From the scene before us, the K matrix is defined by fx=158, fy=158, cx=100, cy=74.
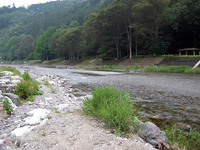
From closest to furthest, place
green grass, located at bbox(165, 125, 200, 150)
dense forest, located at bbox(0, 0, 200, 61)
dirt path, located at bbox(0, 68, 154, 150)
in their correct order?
dirt path, located at bbox(0, 68, 154, 150) → green grass, located at bbox(165, 125, 200, 150) → dense forest, located at bbox(0, 0, 200, 61)

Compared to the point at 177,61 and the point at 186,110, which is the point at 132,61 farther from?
the point at 186,110

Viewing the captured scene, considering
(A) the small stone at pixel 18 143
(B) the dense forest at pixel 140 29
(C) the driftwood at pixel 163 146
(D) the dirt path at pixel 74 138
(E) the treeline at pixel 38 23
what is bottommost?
(C) the driftwood at pixel 163 146

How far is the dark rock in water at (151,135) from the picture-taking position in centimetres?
359

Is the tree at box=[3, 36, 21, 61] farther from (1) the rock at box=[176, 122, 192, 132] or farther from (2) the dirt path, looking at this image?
(1) the rock at box=[176, 122, 192, 132]

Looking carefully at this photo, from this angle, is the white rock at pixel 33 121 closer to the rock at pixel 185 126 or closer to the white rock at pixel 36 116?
the white rock at pixel 36 116

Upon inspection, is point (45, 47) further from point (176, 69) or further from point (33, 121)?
point (33, 121)

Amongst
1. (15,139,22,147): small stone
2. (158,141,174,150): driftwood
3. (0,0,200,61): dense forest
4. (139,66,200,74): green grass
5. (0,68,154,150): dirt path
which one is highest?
(0,0,200,61): dense forest

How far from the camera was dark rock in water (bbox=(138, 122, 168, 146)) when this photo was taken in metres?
3.59

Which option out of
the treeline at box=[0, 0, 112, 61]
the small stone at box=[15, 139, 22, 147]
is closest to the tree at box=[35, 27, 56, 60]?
the treeline at box=[0, 0, 112, 61]

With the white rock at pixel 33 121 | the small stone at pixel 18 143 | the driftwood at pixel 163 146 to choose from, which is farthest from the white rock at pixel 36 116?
the driftwood at pixel 163 146

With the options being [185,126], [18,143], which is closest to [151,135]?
[185,126]

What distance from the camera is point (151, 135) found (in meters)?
3.68

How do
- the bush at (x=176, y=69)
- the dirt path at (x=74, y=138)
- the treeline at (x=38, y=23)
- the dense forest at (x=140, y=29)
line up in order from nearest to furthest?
the dirt path at (x=74, y=138), the bush at (x=176, y=69), the dense forest at (x=140, y=29), the treeline at (x=38, y=23)

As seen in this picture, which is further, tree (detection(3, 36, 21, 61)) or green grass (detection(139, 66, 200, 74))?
tree (detection(3, 36, 21, 61))
